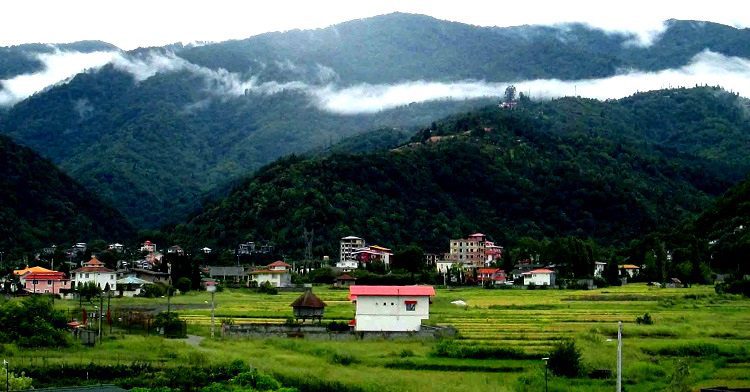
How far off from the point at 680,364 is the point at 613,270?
199ft

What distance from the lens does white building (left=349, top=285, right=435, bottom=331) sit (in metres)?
51.1

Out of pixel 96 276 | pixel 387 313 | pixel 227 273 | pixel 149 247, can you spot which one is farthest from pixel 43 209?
pixel 387 313

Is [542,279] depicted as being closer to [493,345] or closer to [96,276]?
[96,276]

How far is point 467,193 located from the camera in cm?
15588

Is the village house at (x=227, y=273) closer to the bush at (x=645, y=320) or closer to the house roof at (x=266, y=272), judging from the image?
the house roof at (x=266, y=272)

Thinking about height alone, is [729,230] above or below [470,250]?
above

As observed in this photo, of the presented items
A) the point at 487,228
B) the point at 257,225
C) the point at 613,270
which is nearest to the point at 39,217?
the point at 257,225

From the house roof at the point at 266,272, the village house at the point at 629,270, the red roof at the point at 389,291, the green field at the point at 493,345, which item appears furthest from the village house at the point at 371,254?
the red roof at the point at 389,291

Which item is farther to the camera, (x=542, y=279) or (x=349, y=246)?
(x=349, y=246)

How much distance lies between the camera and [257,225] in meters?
127

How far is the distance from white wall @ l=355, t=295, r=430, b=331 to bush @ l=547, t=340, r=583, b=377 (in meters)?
14.4

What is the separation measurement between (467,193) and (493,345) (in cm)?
11321

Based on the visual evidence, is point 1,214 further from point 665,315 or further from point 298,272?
point 665,315

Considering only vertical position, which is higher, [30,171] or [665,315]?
[30,171]
